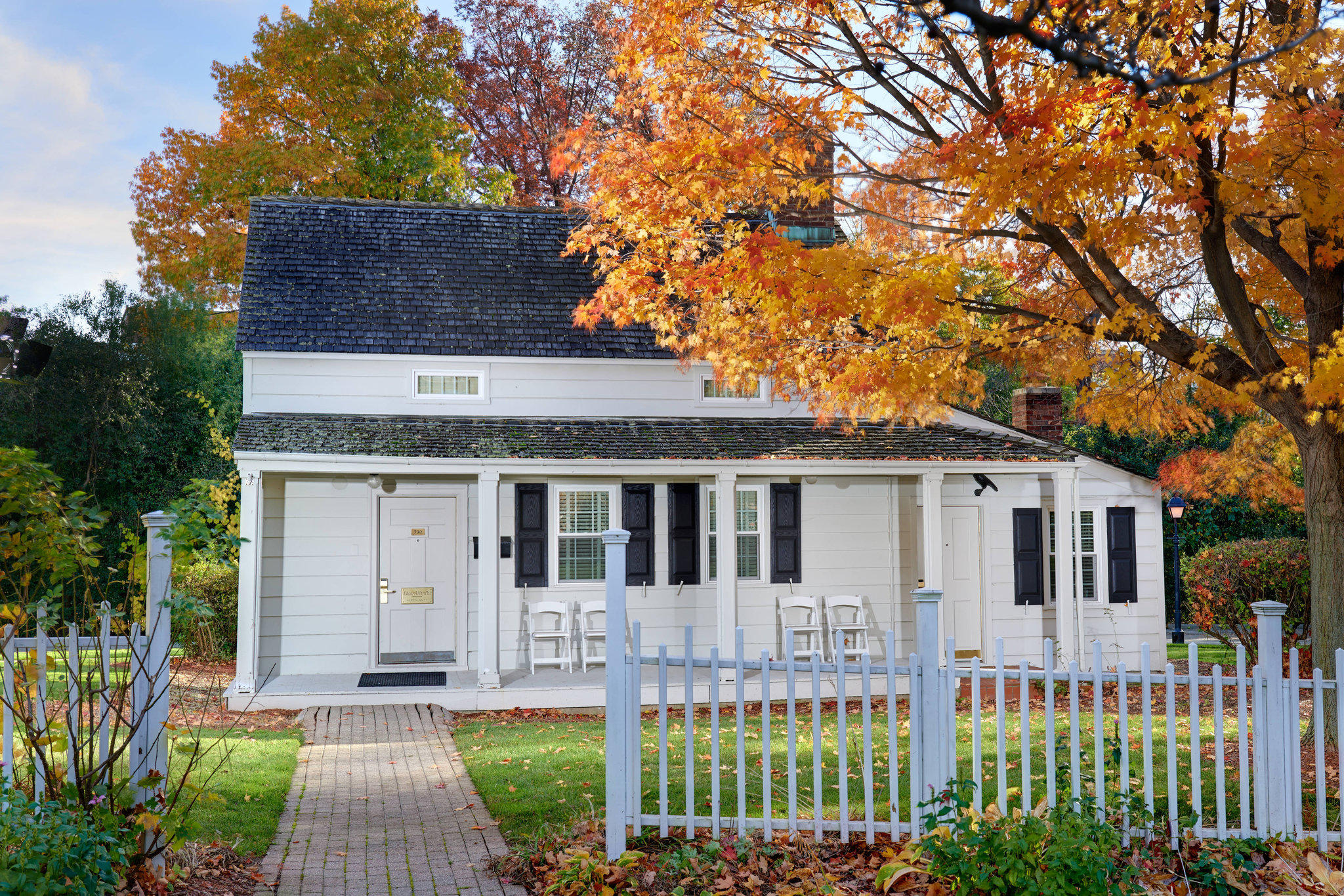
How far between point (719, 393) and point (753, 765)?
6.61 metres

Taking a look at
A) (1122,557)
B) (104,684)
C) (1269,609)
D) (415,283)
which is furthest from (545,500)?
(1269,609)

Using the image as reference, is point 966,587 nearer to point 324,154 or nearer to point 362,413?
point 362,413

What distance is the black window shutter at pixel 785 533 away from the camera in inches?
526

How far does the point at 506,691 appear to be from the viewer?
38.1 ft

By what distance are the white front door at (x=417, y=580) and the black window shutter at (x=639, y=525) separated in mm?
2247

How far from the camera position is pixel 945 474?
13.7m

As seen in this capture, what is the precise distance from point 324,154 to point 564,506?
1341 cm

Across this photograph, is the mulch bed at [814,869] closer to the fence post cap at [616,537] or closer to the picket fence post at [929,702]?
the picket fence post at [929,702]

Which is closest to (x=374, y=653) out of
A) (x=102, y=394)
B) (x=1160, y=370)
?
(x=1160, y=370)

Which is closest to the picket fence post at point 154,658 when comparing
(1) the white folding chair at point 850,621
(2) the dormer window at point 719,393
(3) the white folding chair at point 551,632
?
(3) the white folding chair at point 551,632

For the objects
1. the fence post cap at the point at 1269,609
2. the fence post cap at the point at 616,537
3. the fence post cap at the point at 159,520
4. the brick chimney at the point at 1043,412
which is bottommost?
the fence post cap at the point at 1269,609

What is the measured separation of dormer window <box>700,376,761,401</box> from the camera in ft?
45.8

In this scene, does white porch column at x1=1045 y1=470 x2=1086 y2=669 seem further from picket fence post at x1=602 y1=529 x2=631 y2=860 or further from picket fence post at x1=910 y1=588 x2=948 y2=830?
picket fence post at x1=602 y1=529 x2=631 y2=860

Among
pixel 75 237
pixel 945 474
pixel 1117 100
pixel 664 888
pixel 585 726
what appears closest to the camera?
pixel 664 888
